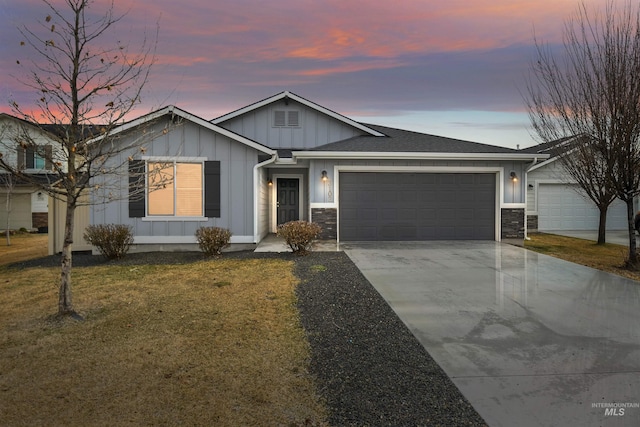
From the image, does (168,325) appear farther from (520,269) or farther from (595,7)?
(595,7)

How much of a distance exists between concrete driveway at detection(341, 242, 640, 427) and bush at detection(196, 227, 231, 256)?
3.51m

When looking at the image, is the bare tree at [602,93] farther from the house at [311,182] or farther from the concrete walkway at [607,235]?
the concrete walkway at [607,235]

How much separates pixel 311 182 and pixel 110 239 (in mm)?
5814

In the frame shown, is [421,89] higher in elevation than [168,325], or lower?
higher

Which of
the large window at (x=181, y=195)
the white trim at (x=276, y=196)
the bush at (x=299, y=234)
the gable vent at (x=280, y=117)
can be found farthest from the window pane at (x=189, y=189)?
the gable vent at (x=280, y=117)

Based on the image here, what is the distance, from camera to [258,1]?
1014cm

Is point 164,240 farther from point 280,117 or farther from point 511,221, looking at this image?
point 511,221

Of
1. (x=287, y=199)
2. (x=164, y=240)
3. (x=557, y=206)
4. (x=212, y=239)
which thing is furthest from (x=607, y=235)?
(x=164, y=240)

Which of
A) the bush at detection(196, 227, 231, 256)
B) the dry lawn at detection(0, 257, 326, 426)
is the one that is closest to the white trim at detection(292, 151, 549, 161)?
the bush at detection(196, 227, 231, 256)

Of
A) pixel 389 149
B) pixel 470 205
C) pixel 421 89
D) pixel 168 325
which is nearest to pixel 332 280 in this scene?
pixel 168 325

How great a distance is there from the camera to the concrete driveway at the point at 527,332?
3135 millimetres

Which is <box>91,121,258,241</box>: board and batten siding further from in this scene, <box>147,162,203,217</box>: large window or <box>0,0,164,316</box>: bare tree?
<box>0,0,164,316</box>: bare tree

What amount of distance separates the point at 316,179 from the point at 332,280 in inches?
220

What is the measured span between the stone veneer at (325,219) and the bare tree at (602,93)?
670cm
